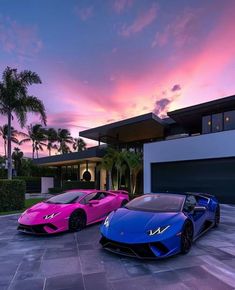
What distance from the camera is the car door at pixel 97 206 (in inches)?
356

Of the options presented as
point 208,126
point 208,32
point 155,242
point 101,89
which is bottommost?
point 155,242

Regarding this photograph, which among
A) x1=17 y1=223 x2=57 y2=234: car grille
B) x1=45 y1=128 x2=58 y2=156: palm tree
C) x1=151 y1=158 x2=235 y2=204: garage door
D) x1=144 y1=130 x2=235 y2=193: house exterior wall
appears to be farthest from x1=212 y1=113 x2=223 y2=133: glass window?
x1=45 y1=128 x2=58 y2=156: palm tree

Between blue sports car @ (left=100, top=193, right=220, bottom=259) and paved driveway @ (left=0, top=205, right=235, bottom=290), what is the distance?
0.22m

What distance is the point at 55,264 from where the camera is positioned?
544cm

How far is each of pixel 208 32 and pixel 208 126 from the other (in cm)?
682

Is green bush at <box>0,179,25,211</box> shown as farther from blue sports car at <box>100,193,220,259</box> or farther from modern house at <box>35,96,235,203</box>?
Result: modern house at <box>35,96,235,203</box>

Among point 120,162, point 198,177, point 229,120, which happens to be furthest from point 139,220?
point 120,162

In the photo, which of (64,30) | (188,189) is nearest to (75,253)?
(64,30)

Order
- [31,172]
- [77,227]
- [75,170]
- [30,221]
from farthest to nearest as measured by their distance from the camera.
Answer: [31,172] < [75,170] < [77,227] < [30,221]

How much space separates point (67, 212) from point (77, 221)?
1.64ft

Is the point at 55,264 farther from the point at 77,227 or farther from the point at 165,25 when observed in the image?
the point at 165,25

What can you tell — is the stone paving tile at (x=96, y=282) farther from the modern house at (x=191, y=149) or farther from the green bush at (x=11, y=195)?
the modern house at (x=191, y=149)

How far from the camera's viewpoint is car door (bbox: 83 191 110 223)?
9031 millimetres

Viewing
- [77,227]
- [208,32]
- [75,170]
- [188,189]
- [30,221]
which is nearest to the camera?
[30,221]
